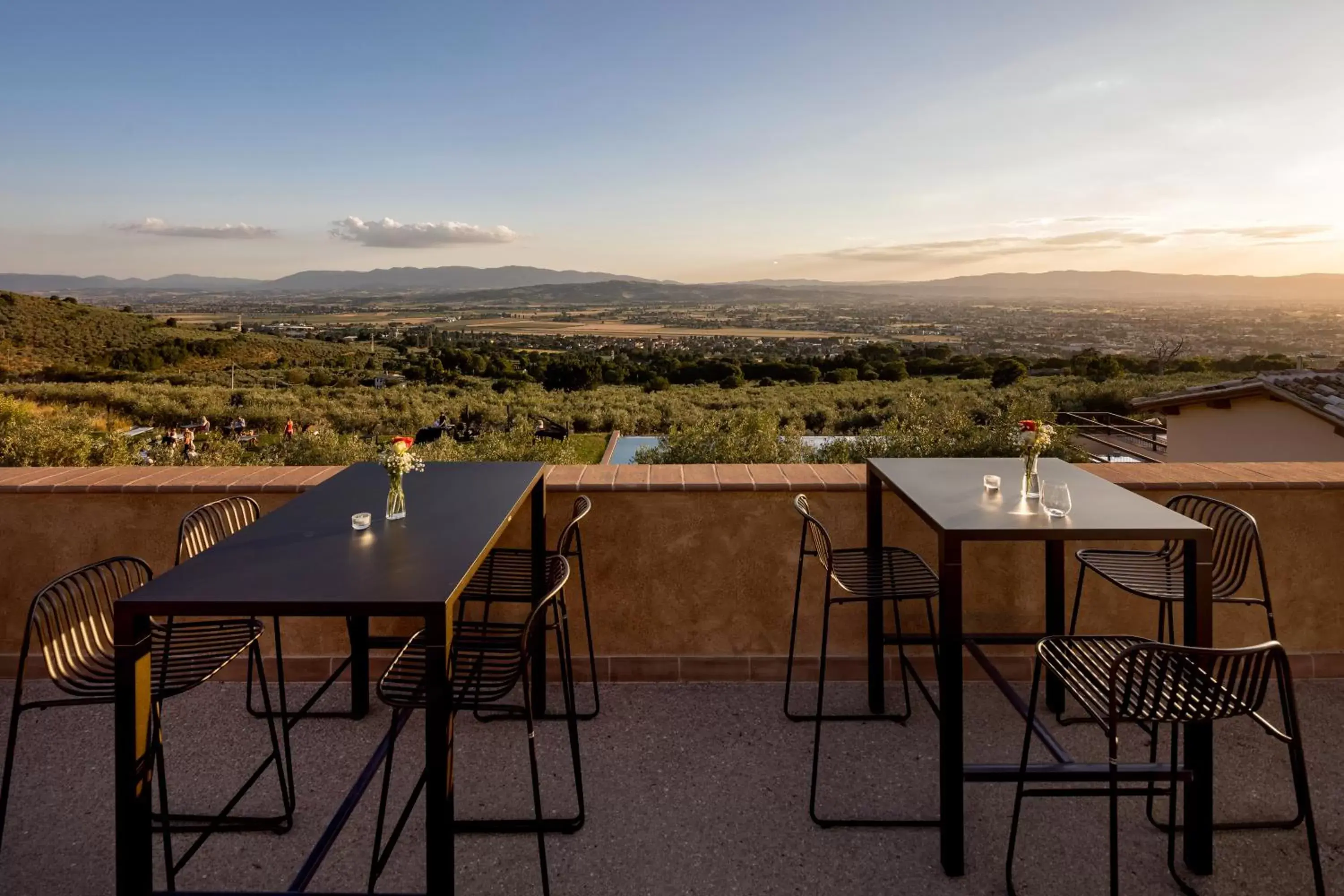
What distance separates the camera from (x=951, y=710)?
74.9 inches

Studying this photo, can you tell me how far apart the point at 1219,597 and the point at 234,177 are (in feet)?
108

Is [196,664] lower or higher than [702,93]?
lower

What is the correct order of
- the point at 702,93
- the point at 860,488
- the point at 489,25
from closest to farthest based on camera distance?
1. the point at 860,488
2. the point at 489,25
3. the point at 702,93

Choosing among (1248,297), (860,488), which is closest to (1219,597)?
(860,488)

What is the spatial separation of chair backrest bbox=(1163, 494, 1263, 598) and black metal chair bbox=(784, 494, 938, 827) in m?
0.86

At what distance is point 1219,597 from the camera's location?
7.54 feet

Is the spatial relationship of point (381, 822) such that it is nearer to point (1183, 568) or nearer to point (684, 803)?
point (684, 803)

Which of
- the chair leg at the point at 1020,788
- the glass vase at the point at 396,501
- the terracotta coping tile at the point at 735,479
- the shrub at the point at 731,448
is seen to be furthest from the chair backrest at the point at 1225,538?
the shrub at the point at 731,448

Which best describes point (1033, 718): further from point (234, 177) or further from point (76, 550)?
point (234, 177)

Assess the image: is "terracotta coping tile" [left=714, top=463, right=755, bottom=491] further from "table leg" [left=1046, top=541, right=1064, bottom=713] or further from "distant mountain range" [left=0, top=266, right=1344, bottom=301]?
"distant mountain range" [left=0, top=266, right=1344, bottom=301]

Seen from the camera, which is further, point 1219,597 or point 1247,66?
point 1247,66

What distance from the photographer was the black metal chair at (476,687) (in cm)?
169

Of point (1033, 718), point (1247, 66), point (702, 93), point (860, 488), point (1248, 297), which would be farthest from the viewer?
point (1248, 297)

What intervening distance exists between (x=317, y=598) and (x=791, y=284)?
77.6m
